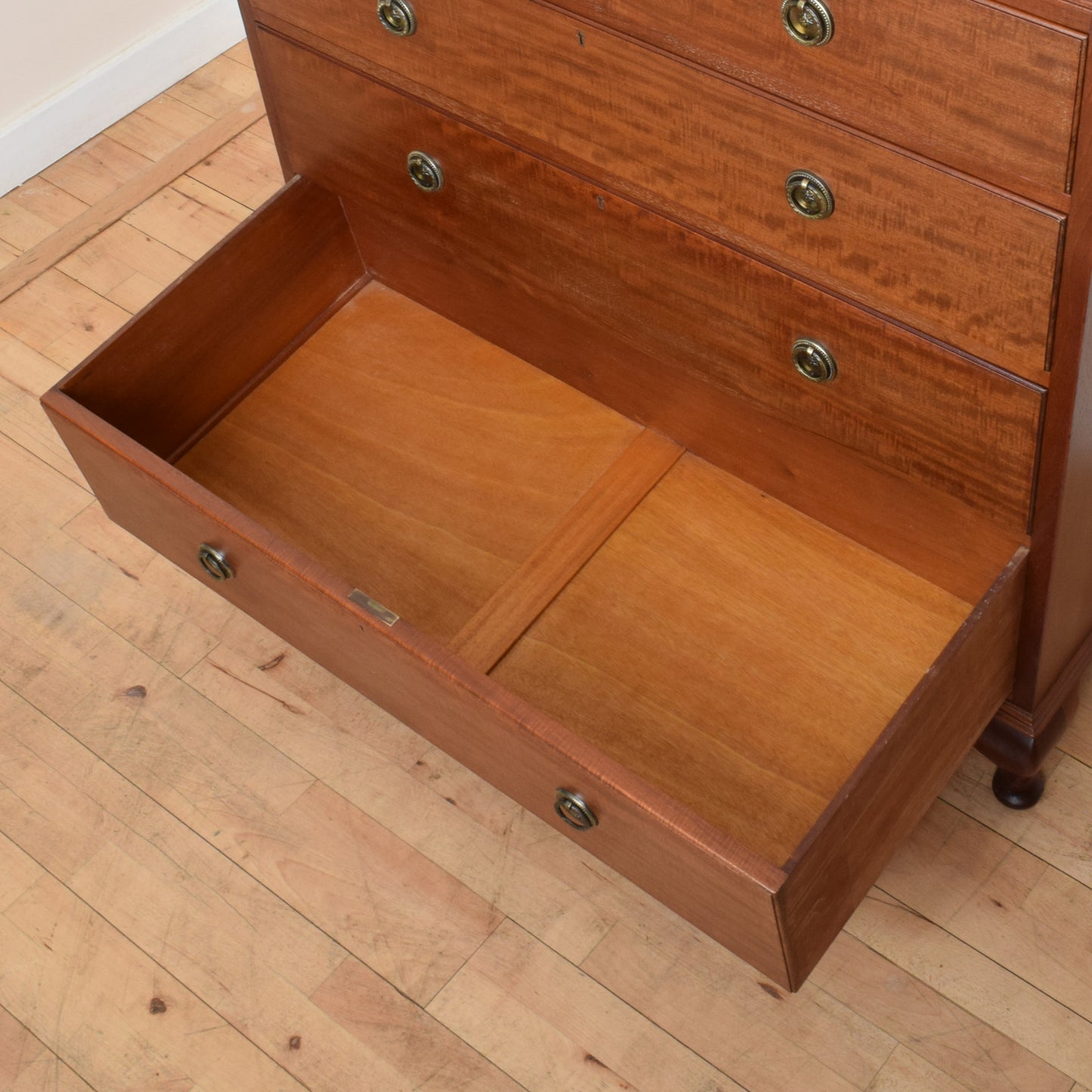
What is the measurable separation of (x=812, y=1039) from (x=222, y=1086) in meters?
0.55

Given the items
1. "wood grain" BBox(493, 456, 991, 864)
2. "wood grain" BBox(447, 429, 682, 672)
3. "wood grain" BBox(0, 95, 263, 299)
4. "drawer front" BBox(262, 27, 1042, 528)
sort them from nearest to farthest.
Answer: "drawer front" BBox(262, 27, 1042, 528)
"wood grain" BBox(493, 456, 991, 864)
"wood grain" BBox(447, 429, 682, 672)
"wood grain" BBox(0, 95, 263, 299)

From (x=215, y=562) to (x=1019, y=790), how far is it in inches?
32.0

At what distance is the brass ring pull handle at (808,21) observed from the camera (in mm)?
1012

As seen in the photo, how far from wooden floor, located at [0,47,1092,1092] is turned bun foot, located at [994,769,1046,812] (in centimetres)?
1

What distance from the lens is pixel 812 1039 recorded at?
4.60 feet

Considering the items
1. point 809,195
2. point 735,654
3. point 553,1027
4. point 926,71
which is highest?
point 926,71

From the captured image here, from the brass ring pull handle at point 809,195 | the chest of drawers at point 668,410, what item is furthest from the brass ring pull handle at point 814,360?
the brass ring pull handle at point 809,195

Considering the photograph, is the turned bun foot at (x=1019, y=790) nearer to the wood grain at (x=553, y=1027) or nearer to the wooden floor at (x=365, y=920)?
the wooden floor at (x=365, y=920)

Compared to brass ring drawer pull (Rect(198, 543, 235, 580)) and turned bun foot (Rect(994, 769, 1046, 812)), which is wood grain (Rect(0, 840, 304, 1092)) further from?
turned bun foot (Rect(994, 769, 1046, 812))

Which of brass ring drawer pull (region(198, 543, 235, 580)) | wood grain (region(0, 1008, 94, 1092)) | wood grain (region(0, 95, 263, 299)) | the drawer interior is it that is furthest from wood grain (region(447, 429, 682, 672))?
wood grain (region(0, 95, 263, 299))

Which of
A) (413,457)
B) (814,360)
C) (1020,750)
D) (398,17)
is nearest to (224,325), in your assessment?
(413,457)

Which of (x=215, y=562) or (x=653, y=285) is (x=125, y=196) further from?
(x=653, y=285)

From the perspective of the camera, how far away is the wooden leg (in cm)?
144

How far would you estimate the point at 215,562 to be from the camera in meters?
1.42
